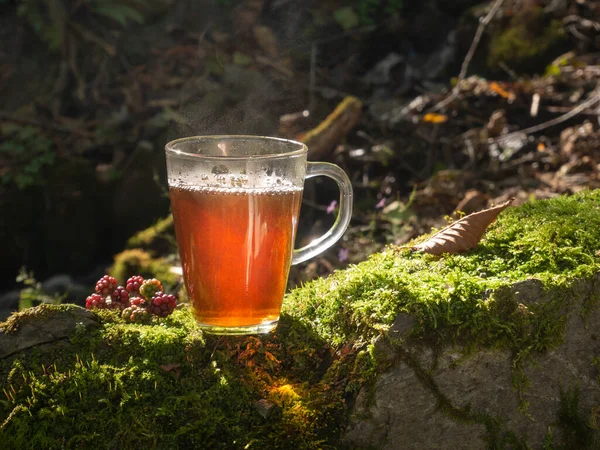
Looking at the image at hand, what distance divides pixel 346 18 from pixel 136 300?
6739mm

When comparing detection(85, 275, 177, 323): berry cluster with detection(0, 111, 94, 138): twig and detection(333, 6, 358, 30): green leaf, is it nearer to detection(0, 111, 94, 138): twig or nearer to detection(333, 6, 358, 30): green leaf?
detection(0, 111, 94, 138): twig

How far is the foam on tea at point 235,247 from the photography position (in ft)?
7.23

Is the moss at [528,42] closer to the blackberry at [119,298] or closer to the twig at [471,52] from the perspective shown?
the twig at [471,52]

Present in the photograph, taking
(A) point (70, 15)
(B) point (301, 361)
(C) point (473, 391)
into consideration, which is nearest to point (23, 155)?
(A) point (70, 15)

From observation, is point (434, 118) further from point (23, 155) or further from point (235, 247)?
point (235, 247)

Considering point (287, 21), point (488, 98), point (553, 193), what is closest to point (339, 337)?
point (553, 193)

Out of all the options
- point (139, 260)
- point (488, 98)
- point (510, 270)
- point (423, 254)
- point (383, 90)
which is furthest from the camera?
point (383, 90)

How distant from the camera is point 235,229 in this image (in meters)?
2.21

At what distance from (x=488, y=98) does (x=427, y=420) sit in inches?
224

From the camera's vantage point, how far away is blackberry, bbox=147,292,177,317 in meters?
2.38

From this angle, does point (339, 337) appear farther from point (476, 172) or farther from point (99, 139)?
point (99, 139)

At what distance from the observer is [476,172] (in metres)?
6.14

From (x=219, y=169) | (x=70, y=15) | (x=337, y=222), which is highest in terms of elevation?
Answer: (x=219, y=169)

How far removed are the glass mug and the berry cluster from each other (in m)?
0.11
